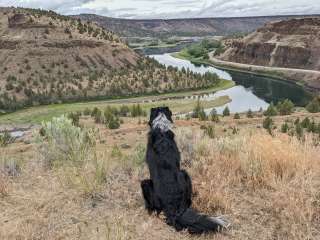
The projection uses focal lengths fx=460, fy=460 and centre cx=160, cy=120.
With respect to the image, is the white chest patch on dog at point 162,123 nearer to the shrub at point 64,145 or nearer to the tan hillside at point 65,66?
the shrub at point 64,145

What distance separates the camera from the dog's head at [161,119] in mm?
5785

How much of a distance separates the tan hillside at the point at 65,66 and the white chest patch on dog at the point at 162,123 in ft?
170

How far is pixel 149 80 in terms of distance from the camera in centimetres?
7056

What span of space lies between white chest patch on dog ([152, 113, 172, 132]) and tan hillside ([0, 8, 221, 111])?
51.8 metres

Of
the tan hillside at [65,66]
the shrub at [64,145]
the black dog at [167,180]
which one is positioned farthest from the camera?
the tan hillside at [65,66]

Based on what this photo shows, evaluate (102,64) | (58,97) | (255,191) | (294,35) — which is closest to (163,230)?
(255,191)

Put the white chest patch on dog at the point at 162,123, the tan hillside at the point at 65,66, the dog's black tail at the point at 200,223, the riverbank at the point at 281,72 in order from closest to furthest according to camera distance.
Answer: the dog's black tail at the point at 200,223 < the white chest patch on dog at the point at 162,123 < the tan hillside at the point at 65,66 < the riverbank at the point at 281,72

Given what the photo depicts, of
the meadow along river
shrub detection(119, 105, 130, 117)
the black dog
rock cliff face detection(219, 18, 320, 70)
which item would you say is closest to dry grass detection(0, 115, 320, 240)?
the black dog

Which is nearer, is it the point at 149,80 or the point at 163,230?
the point at 163,230

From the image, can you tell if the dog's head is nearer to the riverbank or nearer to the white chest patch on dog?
the white chest patch on dog

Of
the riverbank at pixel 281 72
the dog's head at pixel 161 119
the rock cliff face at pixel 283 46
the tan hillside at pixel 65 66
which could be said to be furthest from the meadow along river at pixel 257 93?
the dog's head at pixel 161 119

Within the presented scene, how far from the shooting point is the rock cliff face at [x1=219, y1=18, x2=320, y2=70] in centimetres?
8994

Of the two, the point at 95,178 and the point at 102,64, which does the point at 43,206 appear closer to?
the point at 95,178

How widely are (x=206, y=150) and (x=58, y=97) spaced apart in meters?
53.3
